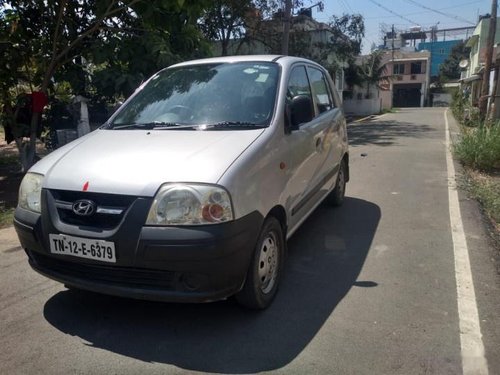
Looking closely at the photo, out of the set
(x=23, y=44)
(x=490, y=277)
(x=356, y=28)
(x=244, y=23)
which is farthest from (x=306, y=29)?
(x=490, y=277)

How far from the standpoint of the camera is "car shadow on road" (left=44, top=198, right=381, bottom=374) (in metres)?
2.95

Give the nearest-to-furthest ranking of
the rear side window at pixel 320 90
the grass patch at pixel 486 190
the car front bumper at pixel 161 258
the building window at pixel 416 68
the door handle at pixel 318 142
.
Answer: the car front bumper at pixel 161 258
the door handle at pixel 318 142
the rear side window at pixel 320 90
the grass patch at pixel 486 190
the building window at pixel 416 68

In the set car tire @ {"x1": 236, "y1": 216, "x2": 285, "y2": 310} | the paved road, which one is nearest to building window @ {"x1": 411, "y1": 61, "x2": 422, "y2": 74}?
the paved road

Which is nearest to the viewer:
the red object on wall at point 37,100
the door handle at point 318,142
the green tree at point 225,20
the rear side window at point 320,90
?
the door handle at point 318,142

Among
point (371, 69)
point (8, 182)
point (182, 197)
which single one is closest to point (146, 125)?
point (182, 197)

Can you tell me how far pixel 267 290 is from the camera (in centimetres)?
355

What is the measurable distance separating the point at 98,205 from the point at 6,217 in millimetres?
3875

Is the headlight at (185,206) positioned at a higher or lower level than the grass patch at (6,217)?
higher

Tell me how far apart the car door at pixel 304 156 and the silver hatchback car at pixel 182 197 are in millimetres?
26

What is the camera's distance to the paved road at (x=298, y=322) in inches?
114

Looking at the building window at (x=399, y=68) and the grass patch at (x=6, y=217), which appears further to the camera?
the building window at (x=399, y=68)

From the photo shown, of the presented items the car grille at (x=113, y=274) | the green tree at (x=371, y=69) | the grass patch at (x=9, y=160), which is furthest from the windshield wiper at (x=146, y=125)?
the green tree at (x=371, y=69)

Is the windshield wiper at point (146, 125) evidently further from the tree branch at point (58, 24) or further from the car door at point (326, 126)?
the tree branch at point (58, 24)

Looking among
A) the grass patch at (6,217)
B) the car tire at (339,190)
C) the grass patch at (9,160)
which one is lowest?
the grass patch at (6,217)
